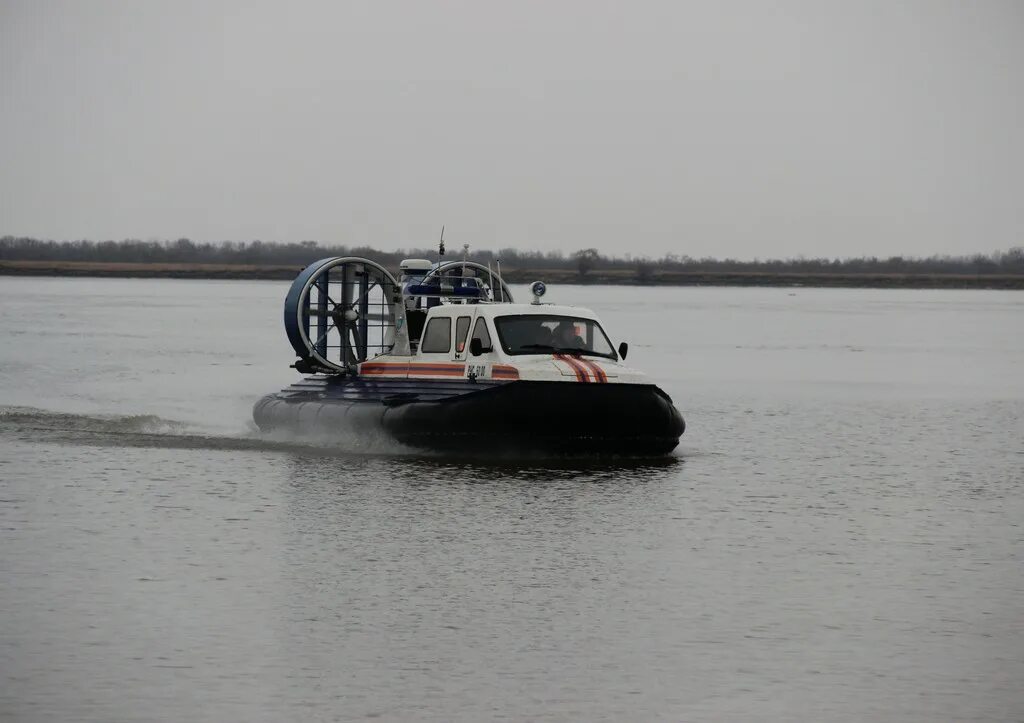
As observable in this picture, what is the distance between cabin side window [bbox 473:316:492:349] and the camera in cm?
1744

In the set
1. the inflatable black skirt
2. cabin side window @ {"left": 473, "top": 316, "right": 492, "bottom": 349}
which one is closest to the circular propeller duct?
cabin side window @ {"left": 473, "top": 316, "right": 492, "bottom": 349}

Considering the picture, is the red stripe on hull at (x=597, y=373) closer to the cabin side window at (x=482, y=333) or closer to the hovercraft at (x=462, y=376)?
the hovercraft at (x=462, y=376)

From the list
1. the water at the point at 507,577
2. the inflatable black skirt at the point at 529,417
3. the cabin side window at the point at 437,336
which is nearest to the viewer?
the water at the point at 507,577

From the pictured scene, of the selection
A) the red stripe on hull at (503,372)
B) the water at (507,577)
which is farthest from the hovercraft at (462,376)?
the water at (507,577)

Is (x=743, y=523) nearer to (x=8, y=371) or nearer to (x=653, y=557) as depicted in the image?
(x=653, y=557)

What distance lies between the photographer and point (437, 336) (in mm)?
18078

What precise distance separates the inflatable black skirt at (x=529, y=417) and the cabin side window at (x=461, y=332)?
0.44 metres

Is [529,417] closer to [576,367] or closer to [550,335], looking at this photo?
[576,367]

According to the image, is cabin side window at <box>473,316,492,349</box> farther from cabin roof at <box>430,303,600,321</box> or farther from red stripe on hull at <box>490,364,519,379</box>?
red stripe on hull at <box>490,364,519,379</box>

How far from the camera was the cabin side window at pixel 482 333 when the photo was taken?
1744 cm

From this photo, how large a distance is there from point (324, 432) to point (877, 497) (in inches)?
253

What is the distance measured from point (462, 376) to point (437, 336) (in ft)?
2.70

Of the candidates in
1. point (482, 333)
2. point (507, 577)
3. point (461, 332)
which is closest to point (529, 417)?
point (482, 333)

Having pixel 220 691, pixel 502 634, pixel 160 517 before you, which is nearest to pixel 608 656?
pixel 502 634
